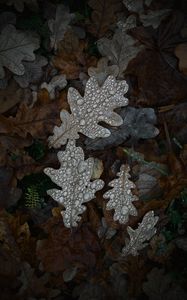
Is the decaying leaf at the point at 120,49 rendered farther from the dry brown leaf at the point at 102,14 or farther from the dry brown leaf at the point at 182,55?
the dry brown leaf at the point at 182,55

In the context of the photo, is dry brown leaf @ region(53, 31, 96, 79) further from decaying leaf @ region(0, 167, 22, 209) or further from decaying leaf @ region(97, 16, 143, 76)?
decaying leaf @ region(0, 167, 22, 209)

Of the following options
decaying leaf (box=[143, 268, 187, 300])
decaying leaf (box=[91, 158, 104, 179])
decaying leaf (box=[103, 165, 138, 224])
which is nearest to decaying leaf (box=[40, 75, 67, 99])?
decaying leaf (box=[91, 158, 104, 179])

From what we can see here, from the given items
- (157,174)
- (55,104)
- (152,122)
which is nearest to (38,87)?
(55,104)

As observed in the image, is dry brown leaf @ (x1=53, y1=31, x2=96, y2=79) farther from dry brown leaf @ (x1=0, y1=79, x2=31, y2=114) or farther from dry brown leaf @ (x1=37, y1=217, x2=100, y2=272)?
dry brown leaf @ (x1=37, y1=217, x2=100, y2=272)

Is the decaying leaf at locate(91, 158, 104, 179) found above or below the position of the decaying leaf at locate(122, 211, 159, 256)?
above

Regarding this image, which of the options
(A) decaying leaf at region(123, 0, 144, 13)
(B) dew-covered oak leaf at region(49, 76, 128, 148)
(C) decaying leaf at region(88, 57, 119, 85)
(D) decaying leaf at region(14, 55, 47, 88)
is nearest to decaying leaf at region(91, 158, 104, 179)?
(B) dew-covered oak leaf at region(49, 76, 128, 148)

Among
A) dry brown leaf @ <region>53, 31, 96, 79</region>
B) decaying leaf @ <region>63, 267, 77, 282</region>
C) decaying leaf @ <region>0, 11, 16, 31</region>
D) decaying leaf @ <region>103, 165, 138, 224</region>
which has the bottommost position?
decaying leaf @ <region>63, 267, 77, 282</region>
